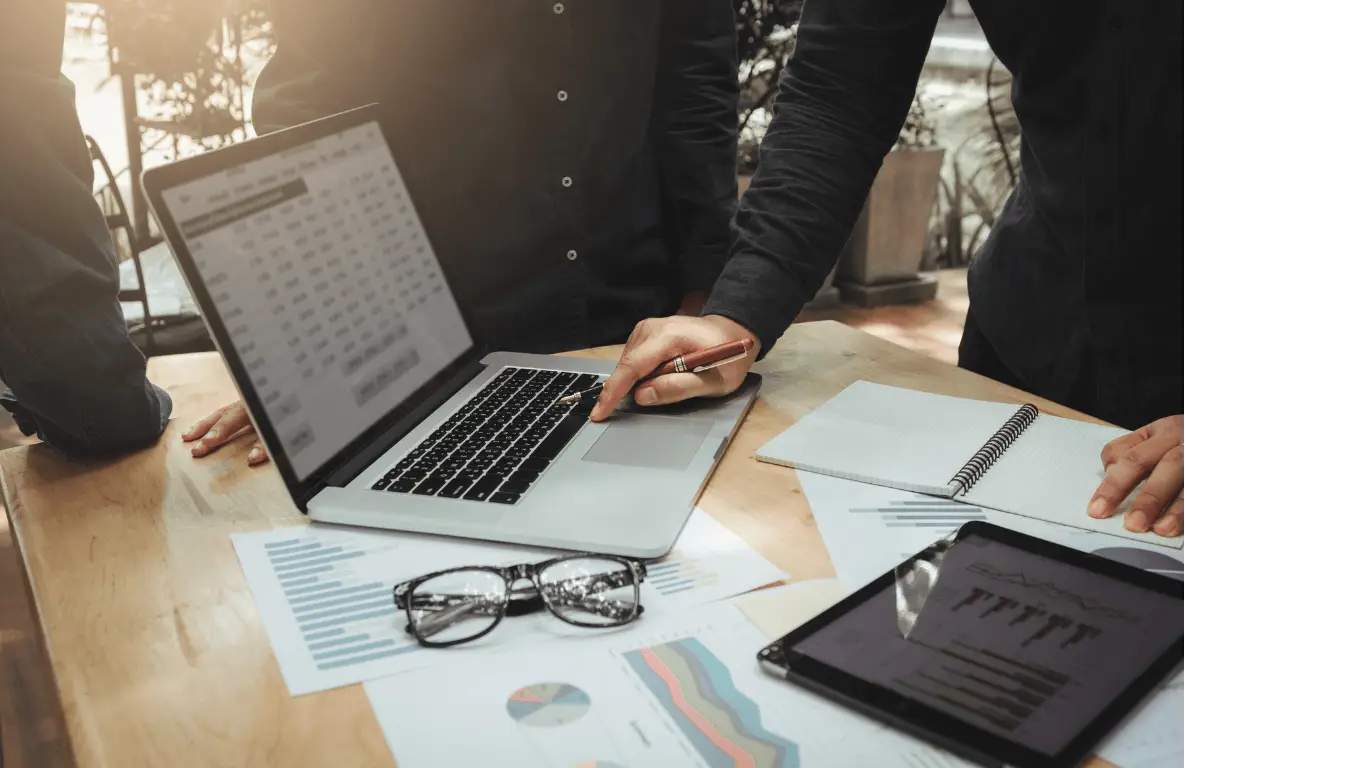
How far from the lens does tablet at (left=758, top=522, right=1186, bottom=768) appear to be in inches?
20.7

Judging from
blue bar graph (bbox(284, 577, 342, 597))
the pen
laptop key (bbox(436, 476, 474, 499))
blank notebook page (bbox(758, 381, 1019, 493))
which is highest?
the pen

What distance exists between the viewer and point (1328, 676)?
198 mm

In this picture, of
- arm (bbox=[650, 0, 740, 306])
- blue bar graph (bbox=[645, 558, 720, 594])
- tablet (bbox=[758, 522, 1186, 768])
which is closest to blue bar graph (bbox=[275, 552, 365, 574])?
blue bar graph (bbox=[645, 558, 720, 594])

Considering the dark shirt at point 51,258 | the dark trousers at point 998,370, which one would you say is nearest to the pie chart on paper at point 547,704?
the dark shirt at point 51,258

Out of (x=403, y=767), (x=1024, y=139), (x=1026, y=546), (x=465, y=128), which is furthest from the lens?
(x=465, y=128)

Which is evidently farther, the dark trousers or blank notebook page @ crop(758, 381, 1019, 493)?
the dark trousers

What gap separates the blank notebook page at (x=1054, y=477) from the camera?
0.79 meters

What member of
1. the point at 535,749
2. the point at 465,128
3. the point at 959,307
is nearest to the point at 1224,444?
the point at 535,749

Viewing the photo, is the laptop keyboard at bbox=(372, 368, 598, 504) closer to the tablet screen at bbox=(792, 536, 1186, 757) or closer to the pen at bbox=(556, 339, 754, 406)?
the pen at bbox=(556, 339, 754, 406)

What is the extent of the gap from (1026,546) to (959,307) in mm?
3545

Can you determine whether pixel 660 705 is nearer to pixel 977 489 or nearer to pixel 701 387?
pixel 977 489

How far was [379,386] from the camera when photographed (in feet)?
3.04

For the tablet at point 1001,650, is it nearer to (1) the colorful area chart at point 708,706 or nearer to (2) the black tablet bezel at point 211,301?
(1) the colorful area chart at point 708,706

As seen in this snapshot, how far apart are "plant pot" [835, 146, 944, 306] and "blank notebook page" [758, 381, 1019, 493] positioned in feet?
9.50
